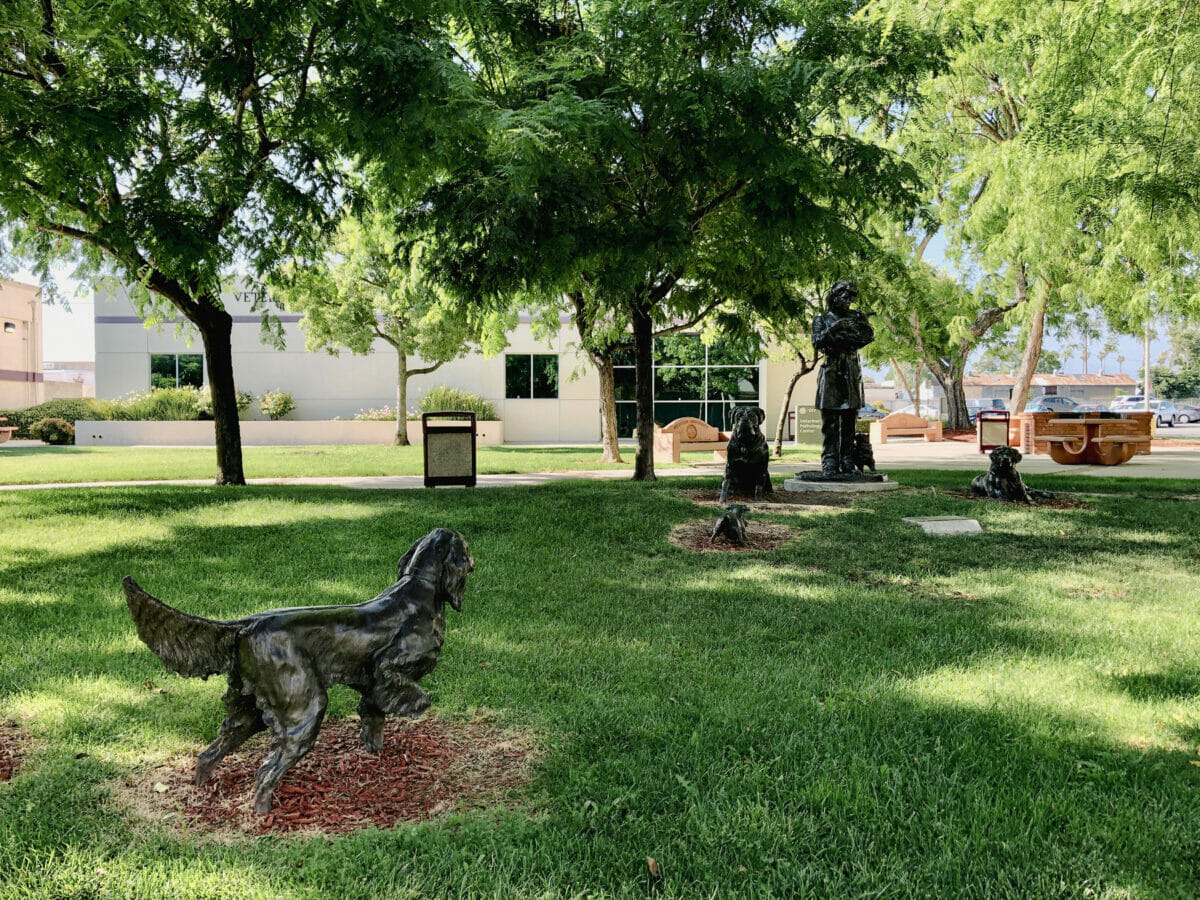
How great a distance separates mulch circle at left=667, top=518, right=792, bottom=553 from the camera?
8.13 metres

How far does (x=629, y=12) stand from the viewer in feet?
31.0

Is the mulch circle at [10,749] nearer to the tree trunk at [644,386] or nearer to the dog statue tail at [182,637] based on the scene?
the dog statue tail at [182,637]

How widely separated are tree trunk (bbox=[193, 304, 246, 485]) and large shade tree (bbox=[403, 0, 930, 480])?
14.8ft

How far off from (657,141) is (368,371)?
2485cm

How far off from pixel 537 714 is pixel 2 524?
8.15m

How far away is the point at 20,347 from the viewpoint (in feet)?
153

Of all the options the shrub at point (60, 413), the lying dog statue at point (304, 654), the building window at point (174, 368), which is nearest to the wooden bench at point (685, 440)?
the lying dog statue at point (304, 654)

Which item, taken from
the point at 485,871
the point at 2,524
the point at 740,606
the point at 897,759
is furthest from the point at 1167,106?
the point at 2,524

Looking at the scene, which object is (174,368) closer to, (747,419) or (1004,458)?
(747,419)

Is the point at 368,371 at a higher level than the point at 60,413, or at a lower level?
higher

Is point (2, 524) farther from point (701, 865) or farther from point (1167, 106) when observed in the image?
point (1167, 106)

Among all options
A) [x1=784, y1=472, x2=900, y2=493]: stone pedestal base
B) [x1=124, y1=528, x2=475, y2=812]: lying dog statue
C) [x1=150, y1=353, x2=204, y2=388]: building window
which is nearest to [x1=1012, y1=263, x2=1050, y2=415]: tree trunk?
[x1=784, y1=472, x2=900, y2=493]: stone pedestal base

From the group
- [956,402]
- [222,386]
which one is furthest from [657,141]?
[956,402]

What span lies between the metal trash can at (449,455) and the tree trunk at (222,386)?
2981 millimetres
